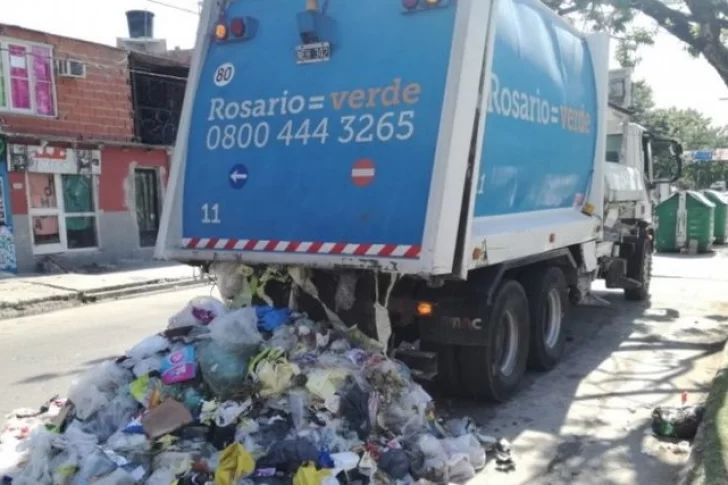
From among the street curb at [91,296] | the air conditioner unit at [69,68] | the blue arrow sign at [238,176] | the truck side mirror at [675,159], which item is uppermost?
the air conditioner unit at [69,68]

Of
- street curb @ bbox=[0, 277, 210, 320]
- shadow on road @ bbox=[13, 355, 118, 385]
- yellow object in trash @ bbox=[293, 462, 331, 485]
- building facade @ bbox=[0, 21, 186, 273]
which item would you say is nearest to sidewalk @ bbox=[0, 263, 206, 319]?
street curb @ bbox=[0, 277, 210, 320]

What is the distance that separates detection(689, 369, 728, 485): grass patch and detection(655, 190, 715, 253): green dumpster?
1453 centimetres

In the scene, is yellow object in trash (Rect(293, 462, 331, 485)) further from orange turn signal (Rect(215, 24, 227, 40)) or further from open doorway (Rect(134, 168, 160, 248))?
open doorway (Rect(134, 168, 160, 248))

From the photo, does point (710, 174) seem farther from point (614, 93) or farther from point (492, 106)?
point (492, 106)

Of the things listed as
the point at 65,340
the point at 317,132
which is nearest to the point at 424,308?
the point at 317,132

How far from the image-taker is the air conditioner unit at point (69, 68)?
14.4m

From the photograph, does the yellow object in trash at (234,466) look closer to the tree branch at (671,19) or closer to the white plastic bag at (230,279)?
the white plastic bag at (230,279)

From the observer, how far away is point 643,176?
9.39 m

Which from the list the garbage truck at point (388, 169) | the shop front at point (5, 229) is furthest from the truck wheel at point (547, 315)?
the shop front at point (5, 229)

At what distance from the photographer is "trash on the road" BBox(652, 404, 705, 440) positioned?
15.3 feet

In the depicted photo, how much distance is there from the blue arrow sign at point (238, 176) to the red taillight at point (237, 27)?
39.7 inches

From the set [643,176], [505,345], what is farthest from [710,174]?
[505,345]

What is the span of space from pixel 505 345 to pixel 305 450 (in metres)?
2.50

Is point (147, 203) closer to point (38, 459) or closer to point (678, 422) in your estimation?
point (38, 459)
